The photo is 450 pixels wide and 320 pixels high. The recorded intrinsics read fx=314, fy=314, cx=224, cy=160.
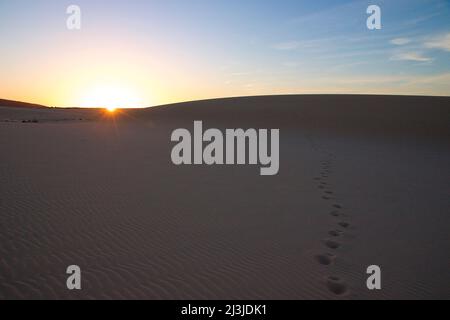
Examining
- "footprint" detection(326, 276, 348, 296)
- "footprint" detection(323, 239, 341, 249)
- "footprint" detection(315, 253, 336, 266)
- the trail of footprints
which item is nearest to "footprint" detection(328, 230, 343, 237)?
the trail of footprints

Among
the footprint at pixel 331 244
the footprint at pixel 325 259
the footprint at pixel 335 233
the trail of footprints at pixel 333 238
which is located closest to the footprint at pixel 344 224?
the trail of footprints at pixel 333 238

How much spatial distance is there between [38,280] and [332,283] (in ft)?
12.4

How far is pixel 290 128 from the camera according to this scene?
98.5 ft

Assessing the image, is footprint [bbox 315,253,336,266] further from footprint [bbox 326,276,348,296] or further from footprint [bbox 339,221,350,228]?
footprint [bbox 339,221,350,228]

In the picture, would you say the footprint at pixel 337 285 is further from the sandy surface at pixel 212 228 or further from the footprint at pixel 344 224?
the footprint at pixel 344 224

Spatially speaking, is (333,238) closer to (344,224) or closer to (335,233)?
(335,233)

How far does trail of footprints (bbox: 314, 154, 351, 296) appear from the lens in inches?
165

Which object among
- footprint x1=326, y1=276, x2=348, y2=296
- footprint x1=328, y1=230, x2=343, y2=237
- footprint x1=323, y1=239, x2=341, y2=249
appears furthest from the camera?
footprint x1=328, y1=230, x2=343, y2=237

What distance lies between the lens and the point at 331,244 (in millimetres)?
5371

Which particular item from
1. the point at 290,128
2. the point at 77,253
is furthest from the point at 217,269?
the point at 290,128

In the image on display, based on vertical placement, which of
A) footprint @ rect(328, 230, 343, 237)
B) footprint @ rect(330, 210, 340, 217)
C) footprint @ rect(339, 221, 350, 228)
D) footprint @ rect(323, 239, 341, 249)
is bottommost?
footprint @ rect(323, 239, 341, 249)

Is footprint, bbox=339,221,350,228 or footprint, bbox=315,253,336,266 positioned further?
footprint, bbox=339,221,350,228
